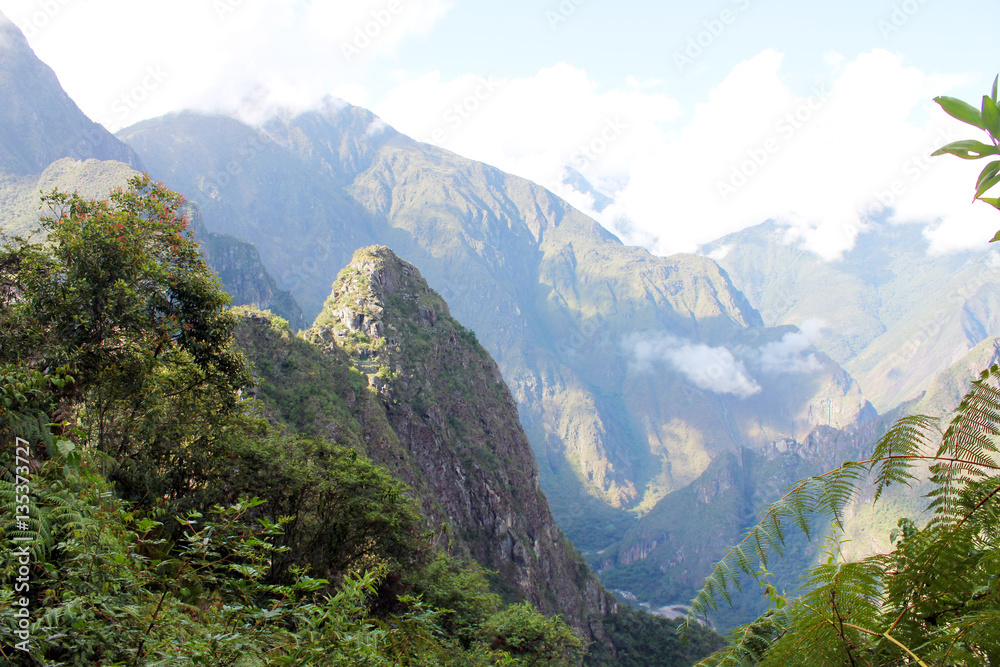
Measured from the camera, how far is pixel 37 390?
6852mm

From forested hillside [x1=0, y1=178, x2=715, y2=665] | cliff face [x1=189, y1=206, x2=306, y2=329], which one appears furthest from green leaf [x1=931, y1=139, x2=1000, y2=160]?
cliff face [x1=189, y1=206, x2=306, y2=329]

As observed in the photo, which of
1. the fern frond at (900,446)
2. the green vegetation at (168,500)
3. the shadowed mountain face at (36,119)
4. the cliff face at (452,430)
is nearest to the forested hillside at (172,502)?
the green vegetation at (168,500)

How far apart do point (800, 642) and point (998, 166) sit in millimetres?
2428

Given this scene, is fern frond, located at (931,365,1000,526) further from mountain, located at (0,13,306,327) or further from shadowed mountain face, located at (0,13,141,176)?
shadowed mountain face, located at (0,13,141,176)

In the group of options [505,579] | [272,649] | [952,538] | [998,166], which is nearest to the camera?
[998,166]

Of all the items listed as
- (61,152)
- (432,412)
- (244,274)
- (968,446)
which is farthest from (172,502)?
(61,152)

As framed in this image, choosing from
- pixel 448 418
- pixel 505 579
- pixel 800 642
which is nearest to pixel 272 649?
pixel 800 642

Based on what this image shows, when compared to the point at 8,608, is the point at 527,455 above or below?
above

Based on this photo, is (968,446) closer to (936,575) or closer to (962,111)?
(936,575)

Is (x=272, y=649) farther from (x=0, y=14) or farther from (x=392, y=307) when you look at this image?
(x=0, y=14)

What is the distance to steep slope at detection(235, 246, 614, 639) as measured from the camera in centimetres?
4228

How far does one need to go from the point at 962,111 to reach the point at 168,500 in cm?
1180

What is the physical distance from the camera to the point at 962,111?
218cm

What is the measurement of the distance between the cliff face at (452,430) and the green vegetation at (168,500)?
32001 millimetres
